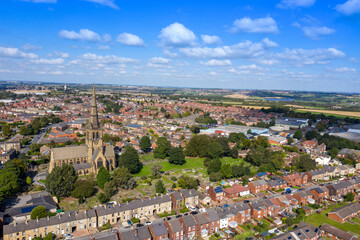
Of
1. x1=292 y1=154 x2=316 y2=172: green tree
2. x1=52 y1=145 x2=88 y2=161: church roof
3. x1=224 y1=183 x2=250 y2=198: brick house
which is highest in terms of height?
x1=52 y1=145 x2=88 y2=161: church roof

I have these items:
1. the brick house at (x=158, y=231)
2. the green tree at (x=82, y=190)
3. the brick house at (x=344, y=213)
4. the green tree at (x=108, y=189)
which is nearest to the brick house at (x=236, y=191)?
the brick house at (x=344, y=213)

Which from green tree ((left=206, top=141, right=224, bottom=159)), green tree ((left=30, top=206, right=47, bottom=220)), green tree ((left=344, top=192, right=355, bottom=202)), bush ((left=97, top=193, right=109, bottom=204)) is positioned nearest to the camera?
green tree ((left=30, top=206, right=47, bottom=220))

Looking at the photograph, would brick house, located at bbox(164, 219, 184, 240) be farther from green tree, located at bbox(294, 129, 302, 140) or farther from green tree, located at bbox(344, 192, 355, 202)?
green tree, located at bbox(294, 129, 302, 140)

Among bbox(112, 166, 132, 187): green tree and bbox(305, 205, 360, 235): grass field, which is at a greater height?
bbox(112, 166, 132, 187): green tree

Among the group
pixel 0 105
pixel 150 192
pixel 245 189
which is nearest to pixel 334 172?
pixel 245 189

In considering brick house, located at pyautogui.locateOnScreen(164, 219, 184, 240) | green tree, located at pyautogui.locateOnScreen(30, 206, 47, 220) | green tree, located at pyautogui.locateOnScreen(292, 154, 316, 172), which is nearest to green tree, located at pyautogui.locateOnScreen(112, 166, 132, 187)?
green tree, located at pyautogui.locateOnScreen(30, 206, 47, 220)

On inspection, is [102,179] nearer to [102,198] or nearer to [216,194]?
[102,198]

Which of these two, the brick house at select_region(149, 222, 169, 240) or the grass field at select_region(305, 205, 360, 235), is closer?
the brick house at select_region(149, 222, 169, 240)

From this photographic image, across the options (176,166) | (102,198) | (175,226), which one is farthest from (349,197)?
(102,198)

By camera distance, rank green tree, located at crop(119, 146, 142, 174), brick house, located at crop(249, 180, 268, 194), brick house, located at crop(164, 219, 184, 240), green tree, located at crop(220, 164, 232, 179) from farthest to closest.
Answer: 1. green tree, located at crop(220, 164, 232, 179)
2. green tree, located at crop(119, 146, 142, 174)
3. brick house, located at crop(249, 180, 268, 194)
4. brick house, located at crop(164, 219, 184, 240)
